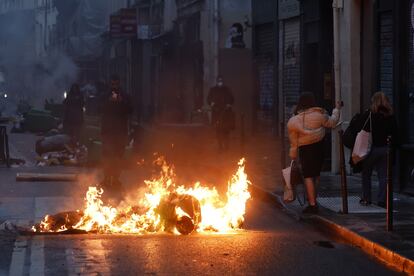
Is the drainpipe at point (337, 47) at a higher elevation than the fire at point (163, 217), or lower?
higher

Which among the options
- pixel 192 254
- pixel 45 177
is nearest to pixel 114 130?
pixel 45 177

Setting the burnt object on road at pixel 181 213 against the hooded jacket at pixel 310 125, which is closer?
the burnt object on road at pixel 181 213

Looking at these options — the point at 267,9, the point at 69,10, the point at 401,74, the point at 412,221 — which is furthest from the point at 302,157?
the point at 69,10

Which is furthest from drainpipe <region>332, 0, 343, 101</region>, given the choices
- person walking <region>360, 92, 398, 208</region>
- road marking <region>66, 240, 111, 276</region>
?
road marking <region>66, 240, 111, 276</region>

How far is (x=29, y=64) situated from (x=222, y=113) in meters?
44.9

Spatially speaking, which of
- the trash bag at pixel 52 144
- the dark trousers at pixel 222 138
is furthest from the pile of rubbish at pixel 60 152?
the dark trousers at pixel 222 138

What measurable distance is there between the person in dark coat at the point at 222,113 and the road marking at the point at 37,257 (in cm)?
1292

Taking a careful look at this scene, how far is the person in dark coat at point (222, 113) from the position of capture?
75.4 ft

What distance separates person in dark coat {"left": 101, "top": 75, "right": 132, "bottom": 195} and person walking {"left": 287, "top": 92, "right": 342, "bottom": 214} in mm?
4310

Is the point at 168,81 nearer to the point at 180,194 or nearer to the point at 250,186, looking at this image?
the point at 250,186

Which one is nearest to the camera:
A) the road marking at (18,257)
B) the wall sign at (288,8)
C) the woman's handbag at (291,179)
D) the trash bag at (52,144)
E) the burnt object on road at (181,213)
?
the road marking at (18,257)

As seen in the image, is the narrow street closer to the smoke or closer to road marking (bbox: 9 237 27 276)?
road marking (bbox: 9 237 27 276)

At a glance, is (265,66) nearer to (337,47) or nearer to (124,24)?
(337,47)

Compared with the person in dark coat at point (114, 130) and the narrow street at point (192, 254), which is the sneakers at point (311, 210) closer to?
the narrow street at point (192, 254)
